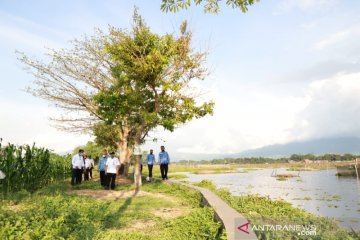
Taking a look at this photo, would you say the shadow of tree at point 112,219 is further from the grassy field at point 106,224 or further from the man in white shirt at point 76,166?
the man in white shirt at point 76,166

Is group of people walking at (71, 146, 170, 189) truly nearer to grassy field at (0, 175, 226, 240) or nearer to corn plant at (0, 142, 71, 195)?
corn plant at (0, 142, 71, 195)

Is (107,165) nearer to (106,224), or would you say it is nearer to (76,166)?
(76,166)

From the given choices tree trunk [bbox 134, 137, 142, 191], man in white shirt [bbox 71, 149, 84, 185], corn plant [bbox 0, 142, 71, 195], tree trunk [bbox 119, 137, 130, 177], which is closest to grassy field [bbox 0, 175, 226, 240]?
corn plant [bbox 0, 142, 71, 195]

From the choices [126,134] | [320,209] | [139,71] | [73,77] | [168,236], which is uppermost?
[73,77]

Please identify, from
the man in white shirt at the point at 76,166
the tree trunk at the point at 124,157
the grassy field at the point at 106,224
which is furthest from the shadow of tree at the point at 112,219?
the tree trunk at the point at 124,157

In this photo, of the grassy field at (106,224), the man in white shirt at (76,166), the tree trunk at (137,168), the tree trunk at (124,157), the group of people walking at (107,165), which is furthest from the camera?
the tree trunk at (124,157)

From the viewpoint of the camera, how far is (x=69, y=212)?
838 cm

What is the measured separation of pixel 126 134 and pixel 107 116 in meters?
8.81

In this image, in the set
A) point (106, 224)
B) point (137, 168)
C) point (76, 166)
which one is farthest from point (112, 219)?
point (76, 166)

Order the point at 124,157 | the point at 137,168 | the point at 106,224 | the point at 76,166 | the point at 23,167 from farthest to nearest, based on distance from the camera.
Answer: the point at 124,157 < the point at 76,166 < the point at 137,168 < the point at 23,167 < the point at 106,224

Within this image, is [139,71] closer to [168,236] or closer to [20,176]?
[20,176]

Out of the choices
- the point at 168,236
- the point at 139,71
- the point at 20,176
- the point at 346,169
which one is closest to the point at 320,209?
the point at 139,71

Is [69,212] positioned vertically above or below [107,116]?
below

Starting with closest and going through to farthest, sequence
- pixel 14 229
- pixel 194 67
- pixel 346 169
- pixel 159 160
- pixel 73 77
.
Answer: pixel 14 229, pixel 194 67, pixel 159 160, pixel 73 77, pixel 346 169
